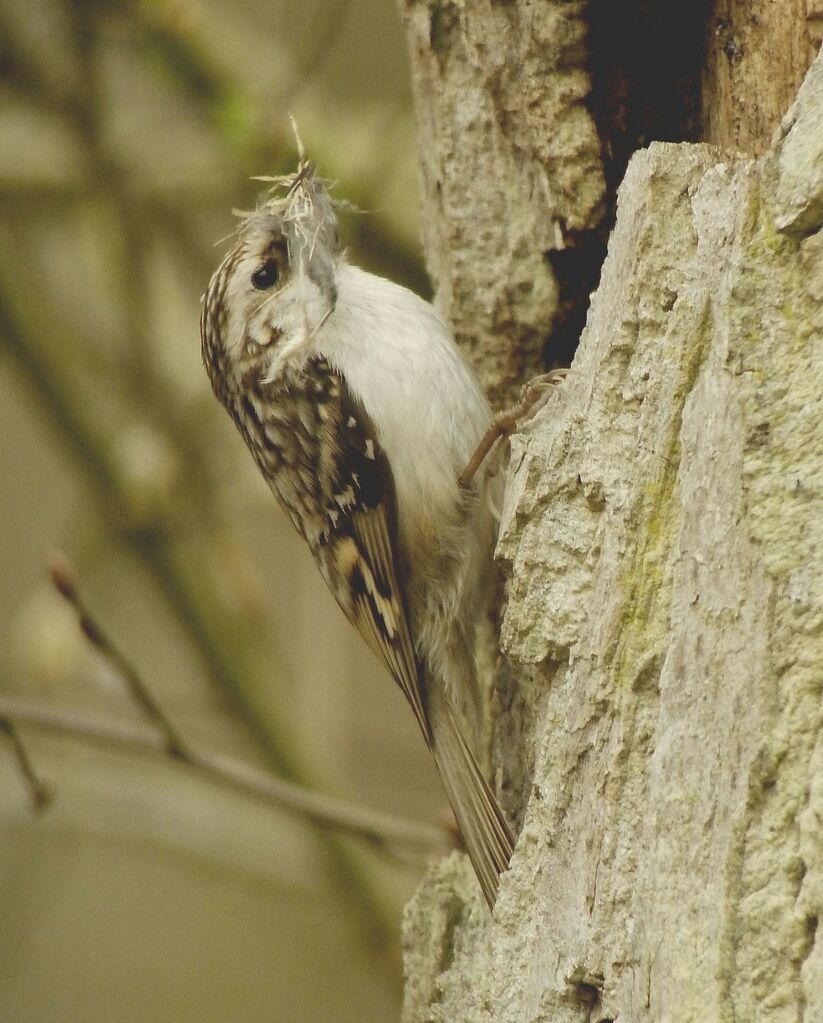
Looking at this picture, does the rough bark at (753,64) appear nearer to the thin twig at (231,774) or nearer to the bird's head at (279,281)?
the bird's head at (279,281)

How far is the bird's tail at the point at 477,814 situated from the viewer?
5.72ft

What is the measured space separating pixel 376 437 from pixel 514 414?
0.24 m

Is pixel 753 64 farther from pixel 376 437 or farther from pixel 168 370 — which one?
pixel 168 370

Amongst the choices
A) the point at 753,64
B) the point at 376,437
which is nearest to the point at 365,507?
the point at 376,437

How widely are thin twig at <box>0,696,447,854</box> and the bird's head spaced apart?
60cm

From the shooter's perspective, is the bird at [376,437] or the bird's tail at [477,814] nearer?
the bird's tail at [477,814]

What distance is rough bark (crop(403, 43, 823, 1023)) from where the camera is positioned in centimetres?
119

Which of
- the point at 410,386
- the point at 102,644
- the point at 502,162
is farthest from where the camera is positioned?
the point at 102,644

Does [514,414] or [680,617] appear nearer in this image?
[680,617]

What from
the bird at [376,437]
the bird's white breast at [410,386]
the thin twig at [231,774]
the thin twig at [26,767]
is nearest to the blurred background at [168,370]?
the thin twig at [231,774]

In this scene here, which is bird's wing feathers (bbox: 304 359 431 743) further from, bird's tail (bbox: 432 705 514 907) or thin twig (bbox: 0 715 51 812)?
thin twig (bbox: 0 715 51 812)

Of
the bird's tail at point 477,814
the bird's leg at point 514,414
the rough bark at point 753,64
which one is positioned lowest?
the bird's tail at point 477,814

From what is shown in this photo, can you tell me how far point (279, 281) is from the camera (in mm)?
2188

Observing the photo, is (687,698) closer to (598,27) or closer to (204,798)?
(598,27)
